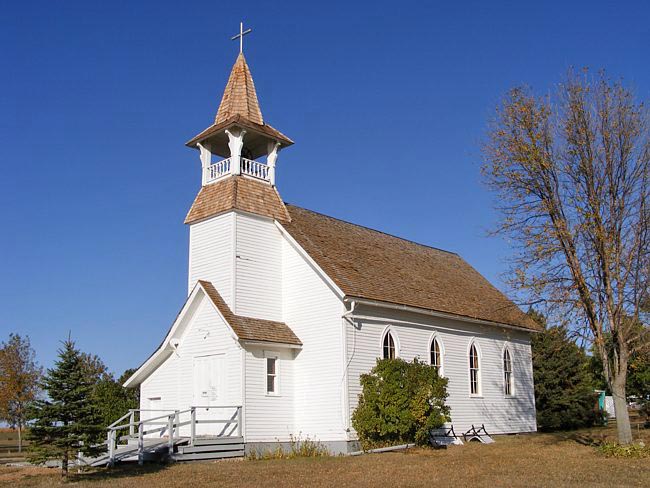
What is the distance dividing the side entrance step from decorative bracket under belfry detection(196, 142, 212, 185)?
10.2 m

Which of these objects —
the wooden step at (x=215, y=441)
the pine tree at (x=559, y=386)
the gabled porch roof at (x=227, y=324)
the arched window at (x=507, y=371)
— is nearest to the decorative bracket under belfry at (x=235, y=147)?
the gabled porch roof at (x=227, y=324)

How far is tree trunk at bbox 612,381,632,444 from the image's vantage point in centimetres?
2203

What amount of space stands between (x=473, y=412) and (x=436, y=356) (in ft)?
10.9

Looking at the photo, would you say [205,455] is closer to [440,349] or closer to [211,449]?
[211,449]

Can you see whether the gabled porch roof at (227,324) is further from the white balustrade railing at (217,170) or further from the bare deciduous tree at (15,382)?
the bare deciduous tree at (15,382)

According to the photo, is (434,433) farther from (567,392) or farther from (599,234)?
(567,392)

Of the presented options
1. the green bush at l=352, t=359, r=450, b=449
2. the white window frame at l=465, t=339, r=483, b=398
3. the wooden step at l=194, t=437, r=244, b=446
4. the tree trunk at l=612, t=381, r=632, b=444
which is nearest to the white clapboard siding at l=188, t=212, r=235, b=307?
the wooden step at l=194, t=437, r=244, b=446

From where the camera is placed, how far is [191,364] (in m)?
25.5

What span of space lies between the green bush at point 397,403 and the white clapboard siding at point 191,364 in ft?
13.8

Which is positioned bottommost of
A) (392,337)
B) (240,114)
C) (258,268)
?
(392,337)

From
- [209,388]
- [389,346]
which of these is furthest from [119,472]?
[389,346]

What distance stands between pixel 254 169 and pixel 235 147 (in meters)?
1.26

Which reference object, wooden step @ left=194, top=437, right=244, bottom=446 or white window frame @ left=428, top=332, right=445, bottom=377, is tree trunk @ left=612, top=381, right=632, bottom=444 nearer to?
white window frame @ left=428, top=332, right=445, bottom=377

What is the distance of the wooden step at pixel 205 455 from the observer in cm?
2111
